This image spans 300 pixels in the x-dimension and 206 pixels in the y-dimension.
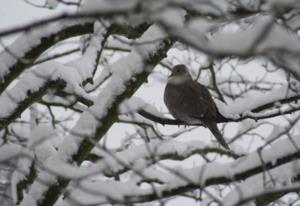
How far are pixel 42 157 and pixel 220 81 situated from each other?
3.27 m

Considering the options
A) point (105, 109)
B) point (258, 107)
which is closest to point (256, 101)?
point (258, 107)

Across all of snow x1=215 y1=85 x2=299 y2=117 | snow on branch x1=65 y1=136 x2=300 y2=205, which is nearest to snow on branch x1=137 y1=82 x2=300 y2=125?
snow x1=215 y1=85 x2=299 y2=117

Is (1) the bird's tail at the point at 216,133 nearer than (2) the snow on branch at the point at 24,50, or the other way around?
(2) the snow on branch at the point at 24,50

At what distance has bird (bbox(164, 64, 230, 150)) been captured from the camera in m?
5.23

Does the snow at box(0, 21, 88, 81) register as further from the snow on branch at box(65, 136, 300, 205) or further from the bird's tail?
the bird's tail

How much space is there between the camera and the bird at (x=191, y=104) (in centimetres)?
523

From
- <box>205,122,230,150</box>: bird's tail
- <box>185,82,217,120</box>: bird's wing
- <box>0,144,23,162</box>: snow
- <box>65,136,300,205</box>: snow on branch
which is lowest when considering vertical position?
<box>65,136,300,205</box>: snow on branch

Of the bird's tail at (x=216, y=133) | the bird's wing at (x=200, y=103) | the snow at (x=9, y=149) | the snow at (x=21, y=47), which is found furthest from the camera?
the bird's wing at (x=200, y=103)

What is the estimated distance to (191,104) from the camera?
223 inches

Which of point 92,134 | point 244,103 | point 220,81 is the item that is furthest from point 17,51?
point 220,81

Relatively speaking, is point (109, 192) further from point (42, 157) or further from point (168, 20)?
point (42, 157)

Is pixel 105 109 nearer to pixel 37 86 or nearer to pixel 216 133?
pixel 37 86

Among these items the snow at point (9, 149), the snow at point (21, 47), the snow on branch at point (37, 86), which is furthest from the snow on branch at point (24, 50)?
the snow at point (9, 149)

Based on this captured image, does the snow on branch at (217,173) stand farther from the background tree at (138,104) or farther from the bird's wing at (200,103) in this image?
the bird's wing at (200,103)
